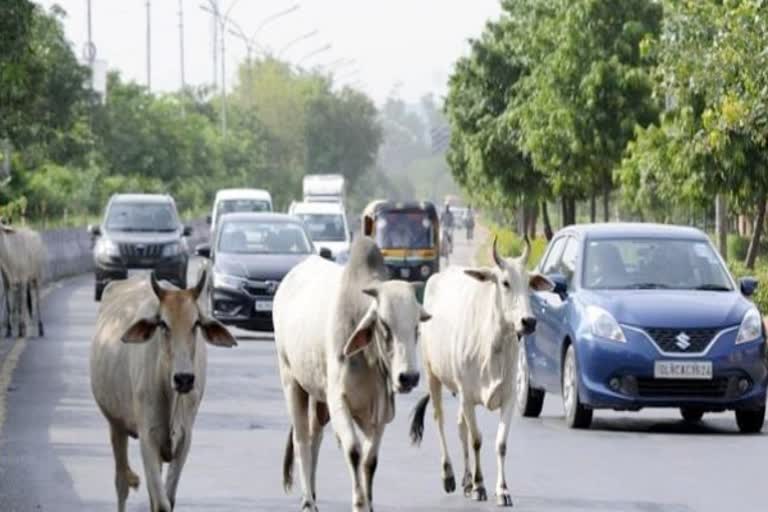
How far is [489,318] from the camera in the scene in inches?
681

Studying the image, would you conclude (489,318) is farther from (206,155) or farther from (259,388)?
(206,155)

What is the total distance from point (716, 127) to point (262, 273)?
662 cm

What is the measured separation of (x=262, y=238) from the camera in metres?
36.4

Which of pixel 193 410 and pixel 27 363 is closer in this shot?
pixel 193 410

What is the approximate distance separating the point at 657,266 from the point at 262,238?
15.4 metres

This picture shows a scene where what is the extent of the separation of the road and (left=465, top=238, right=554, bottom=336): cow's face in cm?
110

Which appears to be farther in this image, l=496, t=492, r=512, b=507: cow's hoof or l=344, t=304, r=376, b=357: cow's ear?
l=496, t=492, r=512, b=507: cow's hoof

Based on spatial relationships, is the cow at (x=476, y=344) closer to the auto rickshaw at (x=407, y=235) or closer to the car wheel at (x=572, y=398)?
the car wheel at (x=572, y=398)

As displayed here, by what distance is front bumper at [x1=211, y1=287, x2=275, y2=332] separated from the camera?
34281mm

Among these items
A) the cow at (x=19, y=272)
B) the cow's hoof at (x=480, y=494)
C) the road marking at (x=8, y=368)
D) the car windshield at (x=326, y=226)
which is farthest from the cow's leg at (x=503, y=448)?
the car windshield at (x=326, y=226)

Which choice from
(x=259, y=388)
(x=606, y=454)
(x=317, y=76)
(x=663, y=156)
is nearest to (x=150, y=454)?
(x=606, y=454)

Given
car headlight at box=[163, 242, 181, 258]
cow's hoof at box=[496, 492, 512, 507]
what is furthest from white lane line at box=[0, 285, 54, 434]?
car headlight at box=[163, 242, 181, 258]

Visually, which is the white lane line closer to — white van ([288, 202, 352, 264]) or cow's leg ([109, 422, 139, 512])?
cow's leg ([109, 422, 139, 512])

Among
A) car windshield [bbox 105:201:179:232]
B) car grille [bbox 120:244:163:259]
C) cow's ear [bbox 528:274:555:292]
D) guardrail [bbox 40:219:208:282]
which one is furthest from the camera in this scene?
guardrail [bbox 40:219:208:282]
